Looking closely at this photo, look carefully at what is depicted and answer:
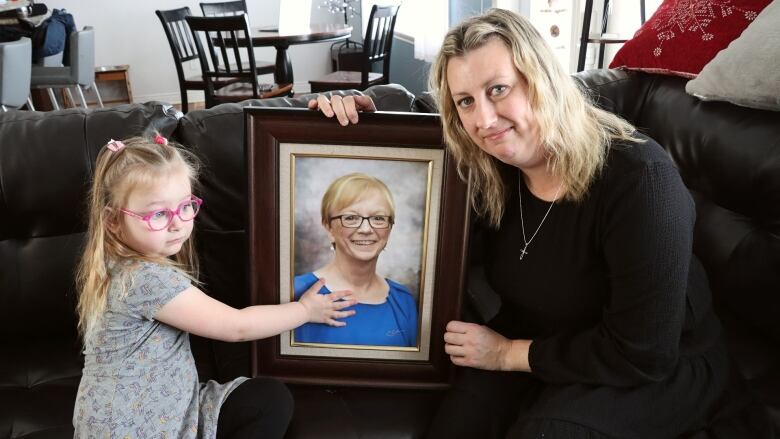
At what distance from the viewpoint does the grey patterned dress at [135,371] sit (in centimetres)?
117

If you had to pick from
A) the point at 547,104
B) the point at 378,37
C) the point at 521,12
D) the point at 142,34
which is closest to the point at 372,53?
the point at 378,37

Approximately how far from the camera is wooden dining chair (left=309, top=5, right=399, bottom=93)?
4390mm

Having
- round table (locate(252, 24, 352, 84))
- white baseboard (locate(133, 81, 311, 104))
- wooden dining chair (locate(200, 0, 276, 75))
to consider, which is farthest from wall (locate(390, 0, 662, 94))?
white baseboard (locate(133, 81, 311, 104))

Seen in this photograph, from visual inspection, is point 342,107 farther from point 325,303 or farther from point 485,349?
point 485,349

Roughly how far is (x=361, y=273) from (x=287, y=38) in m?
3.51

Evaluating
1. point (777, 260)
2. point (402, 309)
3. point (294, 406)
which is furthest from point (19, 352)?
point (777, 260)

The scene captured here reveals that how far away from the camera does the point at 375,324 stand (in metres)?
1.38

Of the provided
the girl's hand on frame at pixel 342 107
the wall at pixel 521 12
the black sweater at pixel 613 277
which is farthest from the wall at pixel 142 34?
the black sweater at pixel 613 277

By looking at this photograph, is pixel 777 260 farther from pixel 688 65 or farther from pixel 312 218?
pixel 312 218

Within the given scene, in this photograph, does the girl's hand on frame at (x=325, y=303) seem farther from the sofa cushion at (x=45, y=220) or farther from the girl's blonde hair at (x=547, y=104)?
the sofa cushion at (x=45, y=220)

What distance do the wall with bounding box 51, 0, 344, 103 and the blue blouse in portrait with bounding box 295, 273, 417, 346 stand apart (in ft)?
17.4

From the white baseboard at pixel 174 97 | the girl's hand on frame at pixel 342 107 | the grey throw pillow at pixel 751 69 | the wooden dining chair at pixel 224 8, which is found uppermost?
the wooden dining chair at pixel 224 8

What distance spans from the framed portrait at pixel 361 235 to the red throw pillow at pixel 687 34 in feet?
2.59

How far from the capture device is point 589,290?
1224 mm
